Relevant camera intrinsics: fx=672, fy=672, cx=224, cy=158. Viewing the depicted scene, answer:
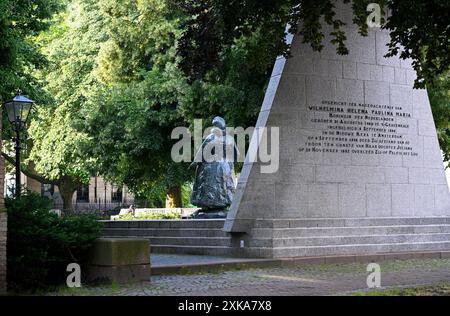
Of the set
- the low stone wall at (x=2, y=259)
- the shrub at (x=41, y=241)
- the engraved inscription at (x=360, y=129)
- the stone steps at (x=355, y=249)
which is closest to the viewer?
the low stone wall at (x=2, y=259)

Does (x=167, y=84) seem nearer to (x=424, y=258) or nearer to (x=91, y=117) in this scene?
(x=91, y=117)

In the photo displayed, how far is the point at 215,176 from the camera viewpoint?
19.1 m

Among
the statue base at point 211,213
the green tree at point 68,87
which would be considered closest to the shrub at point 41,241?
the statue base at point 211,213

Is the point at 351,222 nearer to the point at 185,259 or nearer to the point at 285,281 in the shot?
the point at 185,259

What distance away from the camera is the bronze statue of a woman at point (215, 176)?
1903cm

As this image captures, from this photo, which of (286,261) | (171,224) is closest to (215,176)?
(171,224)

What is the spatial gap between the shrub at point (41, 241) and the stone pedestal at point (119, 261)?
281mm

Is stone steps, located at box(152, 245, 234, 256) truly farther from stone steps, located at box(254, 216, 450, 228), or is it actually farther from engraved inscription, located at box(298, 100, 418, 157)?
engraved inscription, located at box(298, 100, 418, 157)

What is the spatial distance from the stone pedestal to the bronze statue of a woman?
774 cm

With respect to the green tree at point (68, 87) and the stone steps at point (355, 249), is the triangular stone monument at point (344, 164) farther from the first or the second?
the green tree at point (68, 87)

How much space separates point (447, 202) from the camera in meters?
18.1

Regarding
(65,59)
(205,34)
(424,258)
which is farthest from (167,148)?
(424,258)

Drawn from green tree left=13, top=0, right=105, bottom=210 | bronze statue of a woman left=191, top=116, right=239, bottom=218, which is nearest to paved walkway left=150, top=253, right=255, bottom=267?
bronze statue of a woman left=191, top=116, right=239, bottom=218

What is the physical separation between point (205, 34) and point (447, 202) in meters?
7.89
